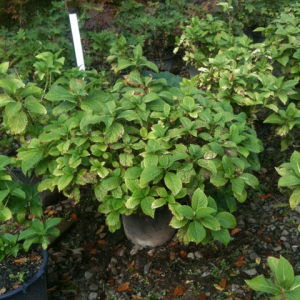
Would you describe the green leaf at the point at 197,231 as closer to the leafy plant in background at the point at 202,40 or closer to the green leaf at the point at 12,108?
the green leaf at the point at 12,108

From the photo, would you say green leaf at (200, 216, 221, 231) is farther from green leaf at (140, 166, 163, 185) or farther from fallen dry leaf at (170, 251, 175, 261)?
fallen dry leaf at (170, 251, 175, 261)

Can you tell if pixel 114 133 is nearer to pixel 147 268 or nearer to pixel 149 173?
pixel 149 173

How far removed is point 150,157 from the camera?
216 centimetres

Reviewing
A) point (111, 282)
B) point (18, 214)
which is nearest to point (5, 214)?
point (18, 214)

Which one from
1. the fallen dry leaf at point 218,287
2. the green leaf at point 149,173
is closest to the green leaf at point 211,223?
the green leaf at point 149,173

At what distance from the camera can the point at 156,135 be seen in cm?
229

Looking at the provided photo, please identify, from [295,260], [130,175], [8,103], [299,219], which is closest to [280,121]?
[299,219]

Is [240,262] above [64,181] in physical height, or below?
below

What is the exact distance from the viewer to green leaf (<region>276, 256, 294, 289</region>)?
5.08ft

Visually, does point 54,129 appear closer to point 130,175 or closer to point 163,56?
point 130,175

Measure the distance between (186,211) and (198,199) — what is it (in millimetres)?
87

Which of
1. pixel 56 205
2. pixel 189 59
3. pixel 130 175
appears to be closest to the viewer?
pixel 130 175

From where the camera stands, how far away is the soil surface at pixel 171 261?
2510 mm

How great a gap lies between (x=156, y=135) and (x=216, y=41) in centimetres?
208
